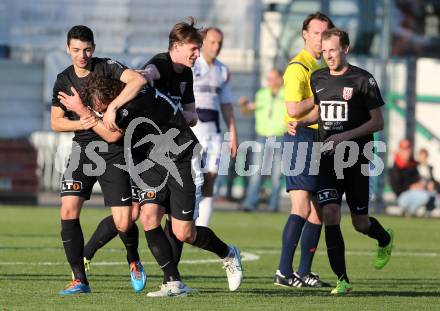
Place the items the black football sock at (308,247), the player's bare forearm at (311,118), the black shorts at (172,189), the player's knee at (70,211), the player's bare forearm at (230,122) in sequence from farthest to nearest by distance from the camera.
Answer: the player's bare forearm at (230,122), the black football sock at (308,247), the player's bare forearm at (311,118), the player's knee at (70,211), the black shorts at (172,189)

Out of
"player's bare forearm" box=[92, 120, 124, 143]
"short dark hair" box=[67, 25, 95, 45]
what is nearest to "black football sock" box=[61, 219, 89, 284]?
"player's bare forearm" box=[92, 120, 124, 143]

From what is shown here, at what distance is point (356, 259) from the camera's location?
12492mm

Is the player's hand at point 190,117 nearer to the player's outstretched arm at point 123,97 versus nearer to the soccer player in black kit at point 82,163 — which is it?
the soccer player in black kit at point 82,163

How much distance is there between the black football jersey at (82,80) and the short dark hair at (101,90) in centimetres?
19

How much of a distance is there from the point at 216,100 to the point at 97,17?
28.8 ft

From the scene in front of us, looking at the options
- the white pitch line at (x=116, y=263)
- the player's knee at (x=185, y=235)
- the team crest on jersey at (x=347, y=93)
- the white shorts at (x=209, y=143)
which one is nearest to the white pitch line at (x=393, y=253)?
the white pitch line at (x=116, y=263)

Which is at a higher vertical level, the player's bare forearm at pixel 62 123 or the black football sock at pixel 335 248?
the player's bare forearm at pixel 62 123

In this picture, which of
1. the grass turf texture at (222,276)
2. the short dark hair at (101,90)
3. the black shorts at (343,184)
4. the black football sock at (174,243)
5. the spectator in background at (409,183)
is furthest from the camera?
the spectator in background at (409,183)

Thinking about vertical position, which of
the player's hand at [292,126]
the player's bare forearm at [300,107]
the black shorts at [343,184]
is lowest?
the black shorts at [343,184]

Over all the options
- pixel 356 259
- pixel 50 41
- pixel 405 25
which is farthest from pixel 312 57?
pixel 405 25

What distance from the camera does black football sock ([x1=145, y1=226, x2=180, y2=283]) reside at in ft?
28.0

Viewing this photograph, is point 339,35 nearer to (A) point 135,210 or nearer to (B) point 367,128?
(B) point 367,128

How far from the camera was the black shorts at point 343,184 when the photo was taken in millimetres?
9297

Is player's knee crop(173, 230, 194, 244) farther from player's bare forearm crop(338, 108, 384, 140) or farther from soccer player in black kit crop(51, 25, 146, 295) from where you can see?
player's bare forearm crop(338, 108, 384, 140)
